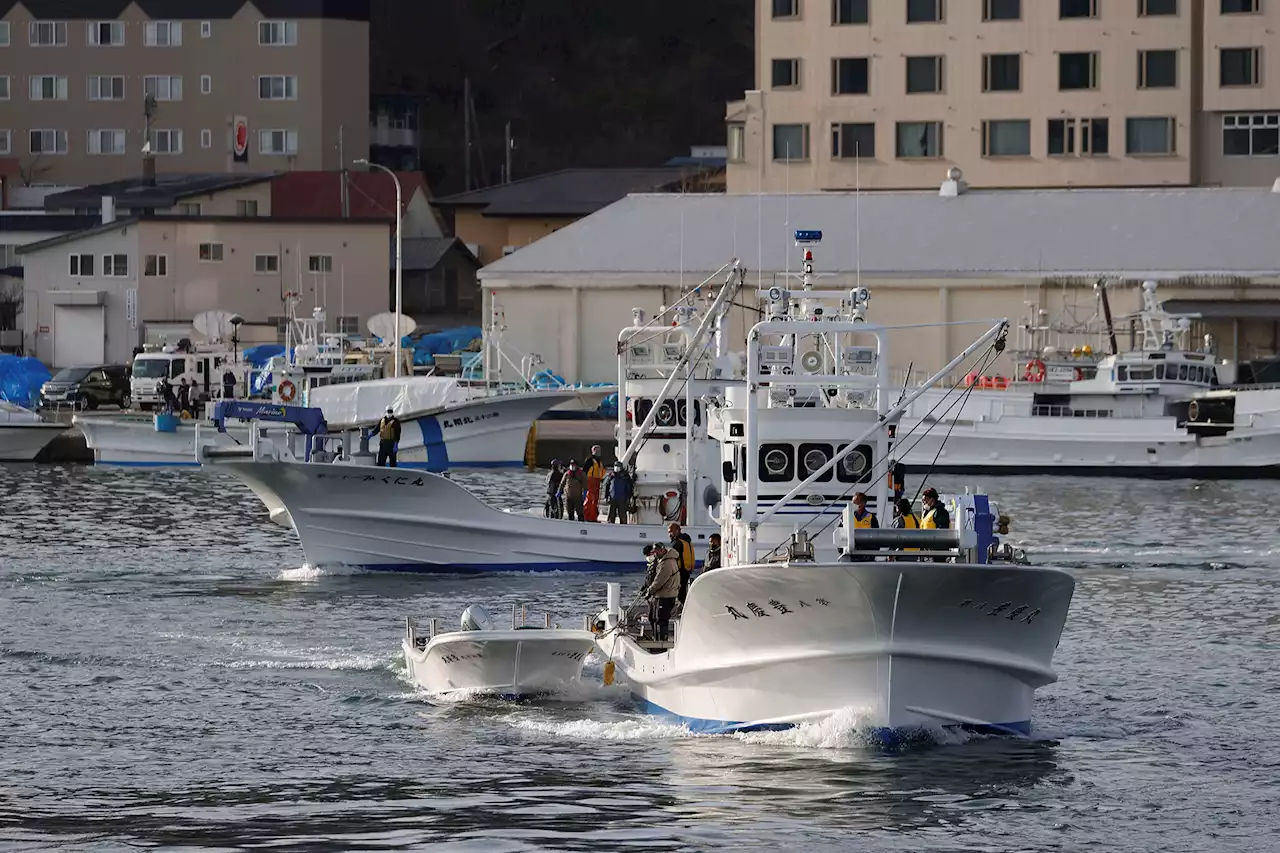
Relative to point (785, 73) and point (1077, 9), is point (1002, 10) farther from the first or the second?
point (785, 73)

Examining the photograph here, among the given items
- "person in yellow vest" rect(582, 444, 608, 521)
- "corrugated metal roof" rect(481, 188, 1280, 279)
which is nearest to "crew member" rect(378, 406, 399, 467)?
"person in yellow vest" rect(582, 444, 608, 521)

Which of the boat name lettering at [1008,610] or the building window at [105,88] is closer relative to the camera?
the boat name lettering at [1008,610]

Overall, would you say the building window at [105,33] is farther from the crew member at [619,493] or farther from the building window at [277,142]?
the crew member at [619,493]

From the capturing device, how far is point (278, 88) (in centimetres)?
13975

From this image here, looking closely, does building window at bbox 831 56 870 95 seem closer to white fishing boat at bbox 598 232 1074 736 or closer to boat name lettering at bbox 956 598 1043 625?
white fishing boat at bbox 598 232 1074 736

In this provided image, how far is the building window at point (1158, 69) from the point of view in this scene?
9812cm

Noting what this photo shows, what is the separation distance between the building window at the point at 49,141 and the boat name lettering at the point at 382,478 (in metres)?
102

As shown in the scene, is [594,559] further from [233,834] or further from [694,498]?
[233,834]

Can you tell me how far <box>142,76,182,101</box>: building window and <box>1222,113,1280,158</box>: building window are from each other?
66.9m

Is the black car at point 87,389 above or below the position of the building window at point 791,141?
below

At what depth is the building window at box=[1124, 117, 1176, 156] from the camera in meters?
98.0

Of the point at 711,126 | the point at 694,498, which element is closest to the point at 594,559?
the point at 694,498

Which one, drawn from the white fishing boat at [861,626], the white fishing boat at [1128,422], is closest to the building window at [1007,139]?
the white fishing boat at [1128,422]

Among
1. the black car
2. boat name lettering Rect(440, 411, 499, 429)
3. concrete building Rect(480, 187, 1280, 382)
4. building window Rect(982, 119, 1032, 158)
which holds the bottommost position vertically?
boat name lettering Rect(440, 411, 499, 429)
